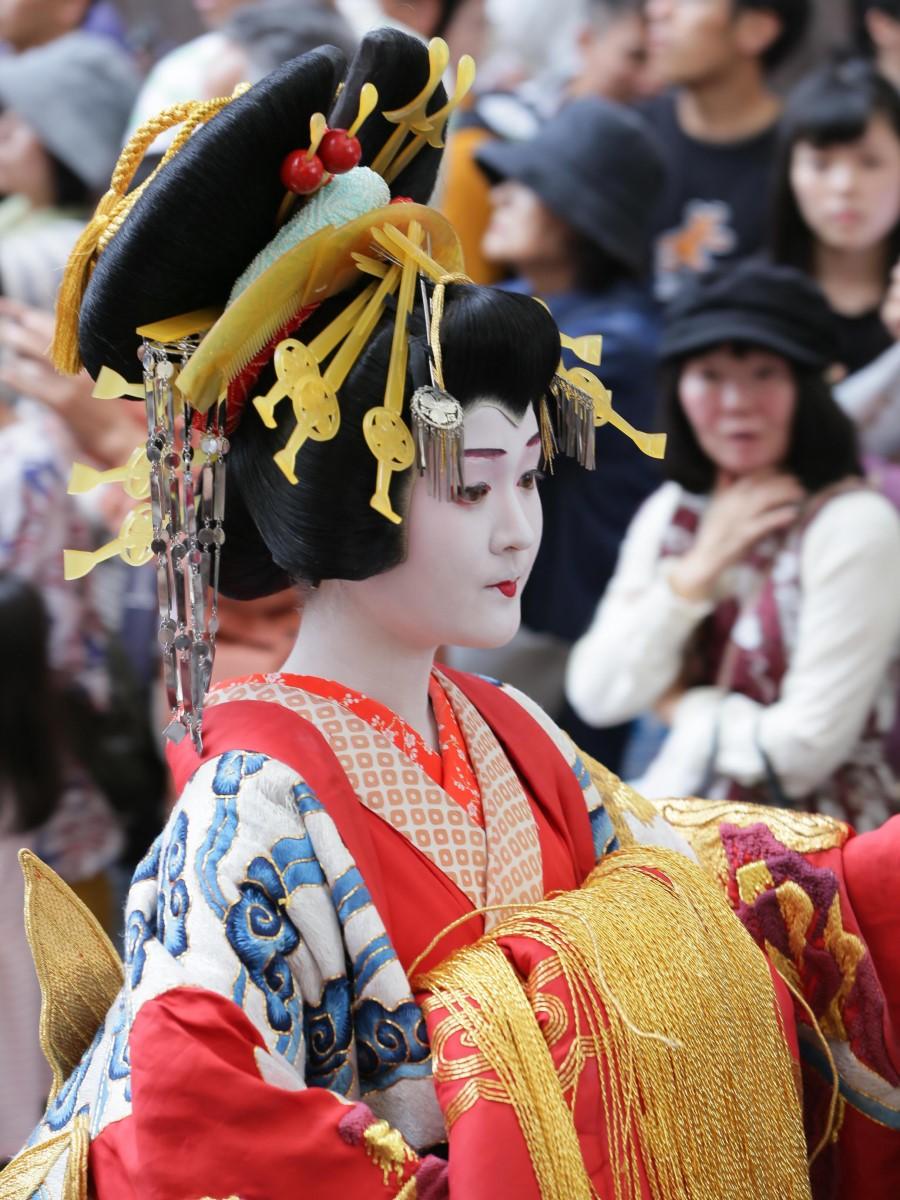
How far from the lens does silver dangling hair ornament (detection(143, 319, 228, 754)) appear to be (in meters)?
1.22

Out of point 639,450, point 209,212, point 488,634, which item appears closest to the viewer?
point 209,212

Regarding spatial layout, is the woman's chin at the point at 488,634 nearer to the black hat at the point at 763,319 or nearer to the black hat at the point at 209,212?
the black hat at the point at 209,212

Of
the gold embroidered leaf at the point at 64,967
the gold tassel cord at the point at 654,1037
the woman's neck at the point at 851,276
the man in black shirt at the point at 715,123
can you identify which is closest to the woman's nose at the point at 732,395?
the woman's neck at the point at 851,276

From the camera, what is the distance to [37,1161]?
1.21 m

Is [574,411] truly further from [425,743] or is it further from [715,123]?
[715,123]

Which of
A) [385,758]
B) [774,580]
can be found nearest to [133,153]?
[385,758]

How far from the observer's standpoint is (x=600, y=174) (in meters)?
2.79

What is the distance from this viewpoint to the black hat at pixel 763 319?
2312 millimetres

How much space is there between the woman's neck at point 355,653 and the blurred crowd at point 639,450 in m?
0.73

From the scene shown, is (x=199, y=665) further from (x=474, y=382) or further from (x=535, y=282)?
(x=535, y=282)

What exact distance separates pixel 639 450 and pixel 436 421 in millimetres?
1268

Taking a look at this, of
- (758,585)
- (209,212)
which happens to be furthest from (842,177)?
(209,212)

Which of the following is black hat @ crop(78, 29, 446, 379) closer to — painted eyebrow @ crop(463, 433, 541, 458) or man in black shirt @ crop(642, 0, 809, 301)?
painted eyebrow @ crop(463, 433, 541, 458)

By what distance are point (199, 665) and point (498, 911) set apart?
302mm
